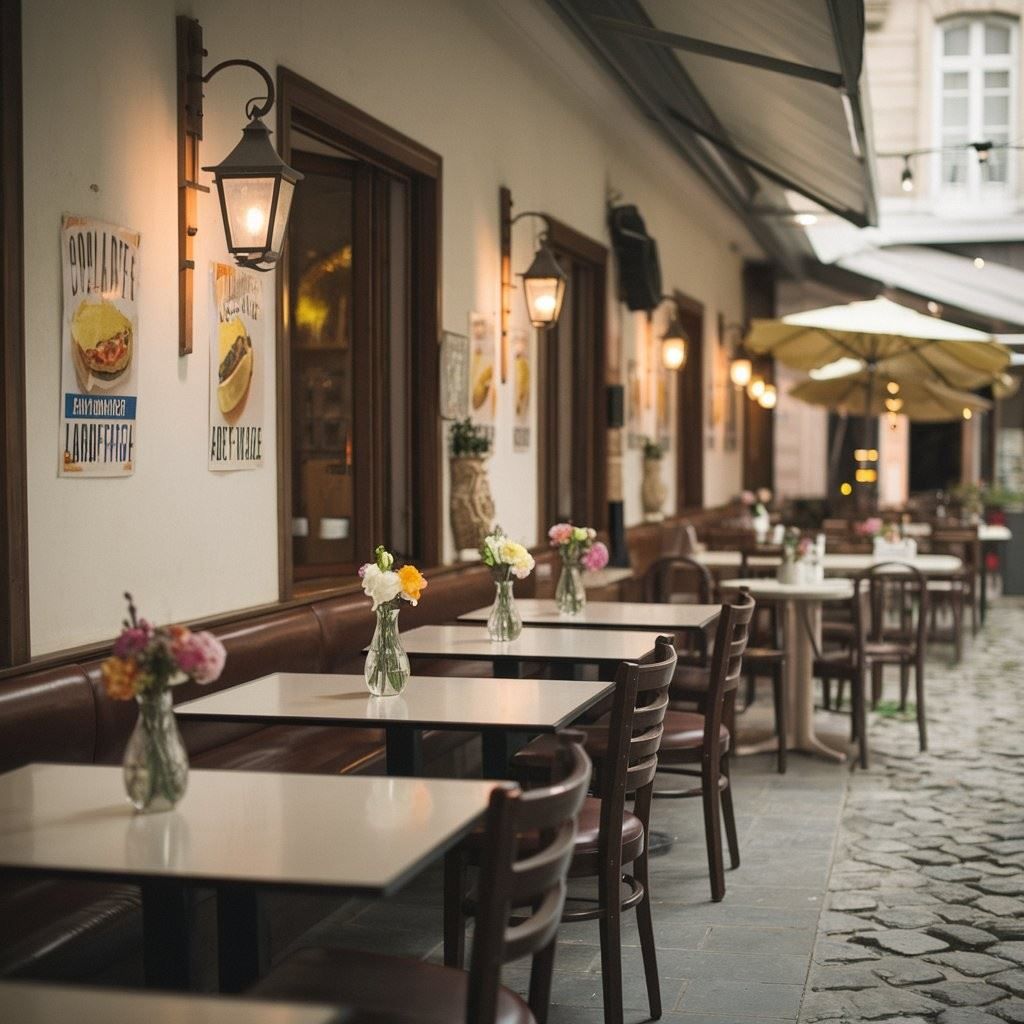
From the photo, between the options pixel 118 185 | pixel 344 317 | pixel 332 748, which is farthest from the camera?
pixel 344 317

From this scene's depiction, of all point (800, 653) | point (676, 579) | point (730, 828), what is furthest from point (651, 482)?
point (730, 828)

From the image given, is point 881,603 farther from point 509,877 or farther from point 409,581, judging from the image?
point 509,877

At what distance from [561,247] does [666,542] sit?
8.85ft

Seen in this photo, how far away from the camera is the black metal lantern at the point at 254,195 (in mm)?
4152

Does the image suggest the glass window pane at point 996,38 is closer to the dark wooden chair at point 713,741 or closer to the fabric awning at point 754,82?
the fabric awning at point 754,82

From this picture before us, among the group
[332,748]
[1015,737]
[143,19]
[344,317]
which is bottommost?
[1015,737]

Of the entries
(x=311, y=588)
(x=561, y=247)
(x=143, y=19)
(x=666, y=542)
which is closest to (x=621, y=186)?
(x=561, y=247)

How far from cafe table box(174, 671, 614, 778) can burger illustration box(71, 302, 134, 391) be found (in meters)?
0.93

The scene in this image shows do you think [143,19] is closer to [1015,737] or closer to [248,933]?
[248,933]

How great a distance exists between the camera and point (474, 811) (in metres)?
2.46

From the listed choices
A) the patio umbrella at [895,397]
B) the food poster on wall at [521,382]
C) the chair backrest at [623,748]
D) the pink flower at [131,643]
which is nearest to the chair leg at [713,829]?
the chair backrest at [623,748]

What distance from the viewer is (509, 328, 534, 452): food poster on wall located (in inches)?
304

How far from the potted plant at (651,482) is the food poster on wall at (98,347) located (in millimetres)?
6885

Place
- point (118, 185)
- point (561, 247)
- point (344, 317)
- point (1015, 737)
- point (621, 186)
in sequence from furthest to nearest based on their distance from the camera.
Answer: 1. point (621, 186)
2. point (561, 247)
3. point (1015, 737)
4. point (344, 317)
5. point (118, 185)
